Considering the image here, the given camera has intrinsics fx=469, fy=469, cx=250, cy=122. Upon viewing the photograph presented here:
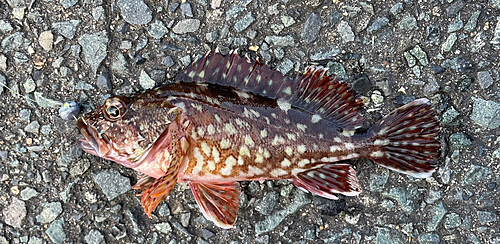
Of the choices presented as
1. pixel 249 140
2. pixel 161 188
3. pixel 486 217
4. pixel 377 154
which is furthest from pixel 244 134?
pixel 486 217

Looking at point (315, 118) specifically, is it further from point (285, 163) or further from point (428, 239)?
point (428, 239)

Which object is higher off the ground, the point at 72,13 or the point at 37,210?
the point at 72,13

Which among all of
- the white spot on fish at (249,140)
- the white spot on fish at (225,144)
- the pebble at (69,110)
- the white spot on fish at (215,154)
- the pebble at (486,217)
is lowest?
the pebble at (69,110)

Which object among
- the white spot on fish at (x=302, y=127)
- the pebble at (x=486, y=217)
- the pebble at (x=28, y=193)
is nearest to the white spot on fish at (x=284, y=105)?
the white spot on fish at (x=302, y=127)

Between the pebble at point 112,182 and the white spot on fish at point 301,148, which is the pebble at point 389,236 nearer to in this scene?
the white spot on fish at point 301,148

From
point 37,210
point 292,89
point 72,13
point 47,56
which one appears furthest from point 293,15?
point 37,210

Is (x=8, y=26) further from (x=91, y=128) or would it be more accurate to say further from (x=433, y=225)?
(x=433, y=225)

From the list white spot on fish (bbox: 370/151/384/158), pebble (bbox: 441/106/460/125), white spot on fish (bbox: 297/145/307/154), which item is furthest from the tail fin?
white spot on fish (bbox: 297/145/307/154)
